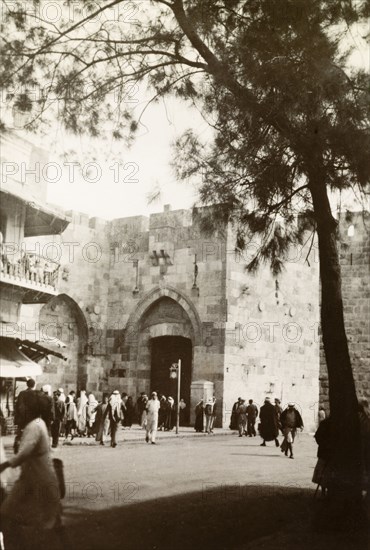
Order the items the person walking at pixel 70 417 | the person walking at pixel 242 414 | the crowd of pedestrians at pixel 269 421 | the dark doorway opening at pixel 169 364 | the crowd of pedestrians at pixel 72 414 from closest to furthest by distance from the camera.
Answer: the crowd of pedestrians at pixel 72 414 → the person walking at pixel 70 417 → the crowd of pedestrians at pixel 269 421 → the person walking at pixel 242 414 → the dark doorway opening at pixel 169 364

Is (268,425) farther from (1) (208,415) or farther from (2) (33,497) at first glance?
(2) (33,497)

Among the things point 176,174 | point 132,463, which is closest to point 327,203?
point 176,174

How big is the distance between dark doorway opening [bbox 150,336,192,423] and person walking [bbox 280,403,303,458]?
582cm

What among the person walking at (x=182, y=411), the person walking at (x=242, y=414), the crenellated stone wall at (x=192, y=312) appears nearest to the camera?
the crenellated stone wall at (x=192, y=312)

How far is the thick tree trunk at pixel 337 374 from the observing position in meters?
6.92

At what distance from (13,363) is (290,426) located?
7.70m

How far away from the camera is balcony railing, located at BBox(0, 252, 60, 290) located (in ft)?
16.6

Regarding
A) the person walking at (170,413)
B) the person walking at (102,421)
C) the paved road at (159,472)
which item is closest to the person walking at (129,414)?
the person walking at (170,413)

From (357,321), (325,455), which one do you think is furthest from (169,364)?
(325,455)

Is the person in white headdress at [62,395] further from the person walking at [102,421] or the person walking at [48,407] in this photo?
the person walking at [102,421]

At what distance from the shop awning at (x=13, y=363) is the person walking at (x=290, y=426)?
235 inches

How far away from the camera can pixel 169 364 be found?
65.4 feet

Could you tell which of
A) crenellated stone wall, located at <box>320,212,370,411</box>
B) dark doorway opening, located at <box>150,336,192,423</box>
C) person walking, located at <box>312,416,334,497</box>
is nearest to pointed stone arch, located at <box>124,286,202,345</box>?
dark doorway opening, located at <box>150,336,192,423</box>

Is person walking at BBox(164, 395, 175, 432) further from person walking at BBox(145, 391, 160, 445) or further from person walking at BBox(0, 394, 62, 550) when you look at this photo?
person walking at BBox(0, 394, 62, 550)
